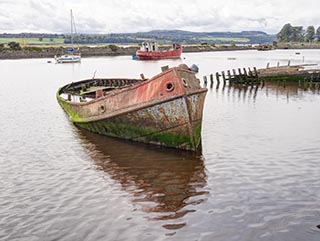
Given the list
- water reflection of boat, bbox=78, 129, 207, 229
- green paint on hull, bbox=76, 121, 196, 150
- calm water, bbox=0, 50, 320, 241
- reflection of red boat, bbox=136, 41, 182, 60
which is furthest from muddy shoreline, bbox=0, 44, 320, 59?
water reflection of boat, bbox=78, 129, 207, 229

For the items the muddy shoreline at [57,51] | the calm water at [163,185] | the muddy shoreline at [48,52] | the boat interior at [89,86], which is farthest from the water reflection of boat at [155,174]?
the muddy shoreline at [57,51]

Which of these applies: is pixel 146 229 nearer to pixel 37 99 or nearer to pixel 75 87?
pixel 75 87

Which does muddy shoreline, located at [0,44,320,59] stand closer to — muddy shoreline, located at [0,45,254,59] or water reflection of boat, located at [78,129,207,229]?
muddy shoreline, located at [0,45,254,59]

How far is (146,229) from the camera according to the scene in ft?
27.1

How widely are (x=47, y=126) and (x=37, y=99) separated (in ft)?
36.6

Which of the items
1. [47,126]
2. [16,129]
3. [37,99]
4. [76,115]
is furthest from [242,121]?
[37,99]

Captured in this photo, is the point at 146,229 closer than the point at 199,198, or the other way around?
the point at 146,229

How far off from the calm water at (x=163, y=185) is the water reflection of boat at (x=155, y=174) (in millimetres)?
30

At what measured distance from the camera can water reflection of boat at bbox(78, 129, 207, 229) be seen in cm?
944

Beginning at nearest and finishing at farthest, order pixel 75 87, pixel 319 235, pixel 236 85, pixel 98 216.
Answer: pixel 319 235, pixel 98 216, pixel 75 87, pixel 236 85

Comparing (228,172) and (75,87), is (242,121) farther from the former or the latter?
(75,87)

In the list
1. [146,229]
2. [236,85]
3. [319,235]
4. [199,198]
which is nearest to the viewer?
[319,235]

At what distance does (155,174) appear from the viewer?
11977 mm

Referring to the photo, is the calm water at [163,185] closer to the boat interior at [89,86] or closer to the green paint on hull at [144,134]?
the green paint on hull at [144,134]
